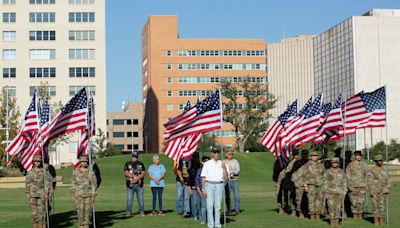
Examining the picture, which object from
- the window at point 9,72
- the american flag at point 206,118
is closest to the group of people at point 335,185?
the american flag at point 206,118

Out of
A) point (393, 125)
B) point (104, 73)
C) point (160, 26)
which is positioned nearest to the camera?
point (104, 73)

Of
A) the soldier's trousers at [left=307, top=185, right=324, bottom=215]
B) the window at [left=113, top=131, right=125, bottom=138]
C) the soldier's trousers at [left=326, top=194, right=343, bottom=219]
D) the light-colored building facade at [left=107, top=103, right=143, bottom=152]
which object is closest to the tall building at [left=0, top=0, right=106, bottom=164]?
the light-colored building facade at [left=107, top=103, right=143, bottom=152]

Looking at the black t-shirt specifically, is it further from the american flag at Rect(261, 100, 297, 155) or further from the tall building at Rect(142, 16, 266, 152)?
the tall building at Rect(142, 16, 266, 152)

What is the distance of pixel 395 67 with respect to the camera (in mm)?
160250

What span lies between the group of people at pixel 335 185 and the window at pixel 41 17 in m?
98.7

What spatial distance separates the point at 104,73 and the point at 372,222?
97593mm

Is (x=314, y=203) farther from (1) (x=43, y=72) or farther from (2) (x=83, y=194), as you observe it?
(1) (x=43, y=72)

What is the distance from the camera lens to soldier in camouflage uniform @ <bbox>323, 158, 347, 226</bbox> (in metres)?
21.0

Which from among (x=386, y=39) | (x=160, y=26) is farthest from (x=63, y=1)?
(x=386, y=39)

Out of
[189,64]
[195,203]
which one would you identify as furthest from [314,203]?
[189,64]

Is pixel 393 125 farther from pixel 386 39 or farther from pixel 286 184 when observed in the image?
pixel 286 184

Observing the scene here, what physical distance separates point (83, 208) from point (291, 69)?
17631 centimetres

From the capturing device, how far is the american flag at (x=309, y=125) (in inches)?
989

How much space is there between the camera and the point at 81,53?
387ft
